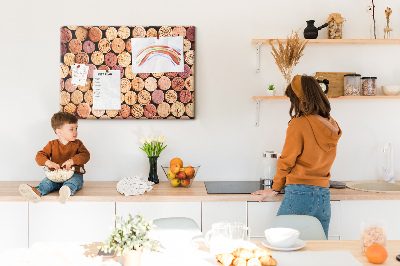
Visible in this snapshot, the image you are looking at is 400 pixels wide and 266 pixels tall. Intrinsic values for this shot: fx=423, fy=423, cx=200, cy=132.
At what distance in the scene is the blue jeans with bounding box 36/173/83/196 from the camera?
2.64m

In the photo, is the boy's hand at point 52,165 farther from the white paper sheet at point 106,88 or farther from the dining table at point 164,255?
the dining table at point 164,255

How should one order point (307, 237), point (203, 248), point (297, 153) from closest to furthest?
point (203, 248)
point (307, 237)
point (297, 153)

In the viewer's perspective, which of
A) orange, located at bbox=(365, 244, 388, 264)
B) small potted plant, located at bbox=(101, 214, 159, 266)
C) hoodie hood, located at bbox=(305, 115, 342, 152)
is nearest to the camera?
small potted plant, located at bbox=(101, 214, 159, 266)

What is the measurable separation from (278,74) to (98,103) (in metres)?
1.38

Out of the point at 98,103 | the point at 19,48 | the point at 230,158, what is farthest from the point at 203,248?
the point at 19,48

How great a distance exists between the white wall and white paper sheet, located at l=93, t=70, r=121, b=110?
0.48ft

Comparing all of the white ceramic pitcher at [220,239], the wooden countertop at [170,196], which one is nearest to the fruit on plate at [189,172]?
the wooden countertop at [170,196]

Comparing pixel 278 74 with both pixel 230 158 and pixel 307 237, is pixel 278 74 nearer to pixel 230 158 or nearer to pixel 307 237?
pixel 230 158

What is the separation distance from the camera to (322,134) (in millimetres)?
2318

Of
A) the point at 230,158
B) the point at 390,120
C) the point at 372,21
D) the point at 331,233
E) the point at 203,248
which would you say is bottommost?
the point at 331,233

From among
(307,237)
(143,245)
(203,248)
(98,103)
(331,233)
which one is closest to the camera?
(143,245)

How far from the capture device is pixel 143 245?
1.35 metres

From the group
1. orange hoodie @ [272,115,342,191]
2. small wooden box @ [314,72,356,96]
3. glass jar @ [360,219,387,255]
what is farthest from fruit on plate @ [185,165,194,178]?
glass jar @ [360,219,387,255]

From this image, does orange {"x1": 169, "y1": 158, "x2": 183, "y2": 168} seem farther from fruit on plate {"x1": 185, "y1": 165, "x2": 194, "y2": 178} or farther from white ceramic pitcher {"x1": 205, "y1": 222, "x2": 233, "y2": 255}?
white ceramic pitcher {"x1": 205, "y1": 222, "x2": 233, "y2": 255}
